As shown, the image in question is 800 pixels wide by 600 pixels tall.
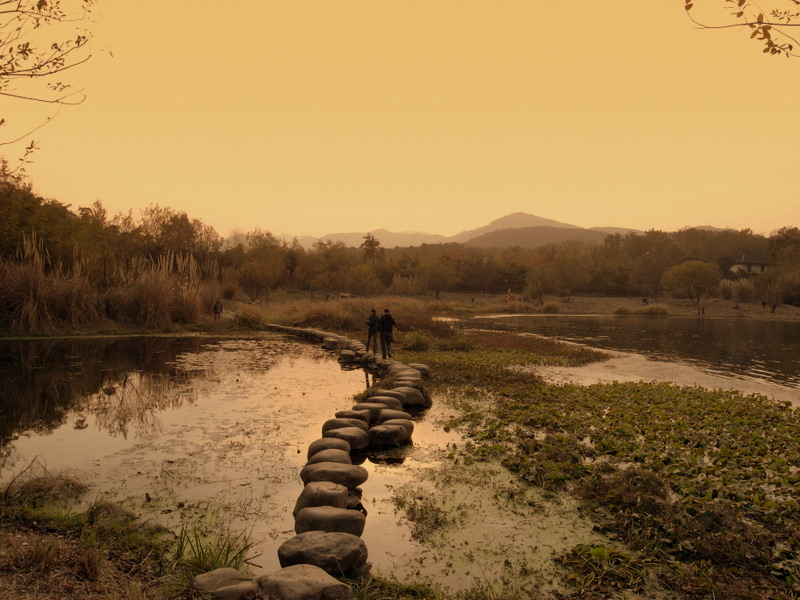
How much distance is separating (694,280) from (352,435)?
210ft

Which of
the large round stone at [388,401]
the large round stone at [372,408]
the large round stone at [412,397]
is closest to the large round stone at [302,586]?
the large round stone at [372,408]

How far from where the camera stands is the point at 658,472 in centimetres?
741

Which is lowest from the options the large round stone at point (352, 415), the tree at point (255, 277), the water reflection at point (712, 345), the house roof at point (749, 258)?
the water reflection at point (712, 345)

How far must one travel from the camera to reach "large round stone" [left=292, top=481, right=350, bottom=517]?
19.2 feet

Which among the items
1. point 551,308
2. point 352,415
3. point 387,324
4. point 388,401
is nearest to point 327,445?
point 352,415

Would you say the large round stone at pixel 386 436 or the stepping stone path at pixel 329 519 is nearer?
the stepping stone path at pixel 329 519

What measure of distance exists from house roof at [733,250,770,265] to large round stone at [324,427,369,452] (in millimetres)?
92087

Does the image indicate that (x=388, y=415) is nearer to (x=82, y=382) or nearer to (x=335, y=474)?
(x=335, y=474)

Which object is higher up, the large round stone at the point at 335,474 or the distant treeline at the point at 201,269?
the distant treeline at the point at 201,269

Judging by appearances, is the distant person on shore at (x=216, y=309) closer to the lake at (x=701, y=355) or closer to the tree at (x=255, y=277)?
the tree at (x=255, y=277)

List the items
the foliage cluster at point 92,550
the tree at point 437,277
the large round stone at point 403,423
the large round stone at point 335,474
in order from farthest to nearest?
the tree at point 437,277, the large round stone at point 403,423, the large round stone at point 335,474, the foliage cluster at point 92,550

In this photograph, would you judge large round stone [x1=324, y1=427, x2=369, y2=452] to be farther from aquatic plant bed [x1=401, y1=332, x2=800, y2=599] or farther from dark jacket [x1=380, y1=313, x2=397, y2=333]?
dark jacket [x1=380, y1=313, x2=397, y2=333]

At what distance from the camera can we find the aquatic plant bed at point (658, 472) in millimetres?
4844

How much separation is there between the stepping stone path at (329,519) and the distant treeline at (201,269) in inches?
629
